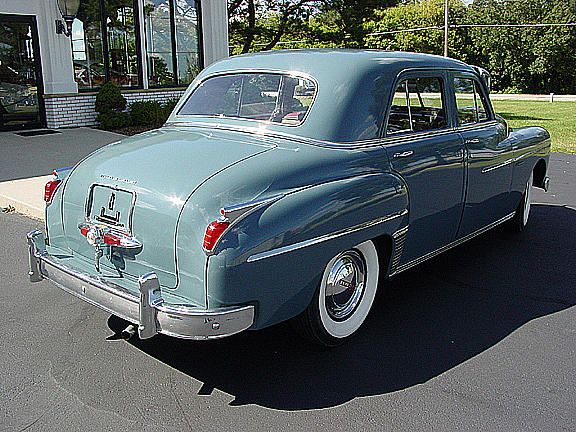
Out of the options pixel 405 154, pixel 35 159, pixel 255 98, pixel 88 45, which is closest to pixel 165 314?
pixel 255 98

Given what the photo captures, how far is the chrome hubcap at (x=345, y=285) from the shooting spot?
3.78 metres

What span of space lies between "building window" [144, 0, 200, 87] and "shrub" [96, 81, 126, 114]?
1.55m

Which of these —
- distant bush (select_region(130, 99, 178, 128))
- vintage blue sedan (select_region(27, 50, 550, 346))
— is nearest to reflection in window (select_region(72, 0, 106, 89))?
distant bush (select_region(130, 99, 178, 128))

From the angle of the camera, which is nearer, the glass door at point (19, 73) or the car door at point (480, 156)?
the car door at point (480, 156)

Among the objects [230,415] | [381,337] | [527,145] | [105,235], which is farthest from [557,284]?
[105,235]

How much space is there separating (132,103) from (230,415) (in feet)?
44.3

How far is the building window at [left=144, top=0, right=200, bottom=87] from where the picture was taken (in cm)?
1617

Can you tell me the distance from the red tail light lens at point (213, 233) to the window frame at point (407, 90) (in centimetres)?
151

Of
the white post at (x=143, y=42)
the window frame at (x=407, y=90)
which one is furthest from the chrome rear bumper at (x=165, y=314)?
the white post at (x=143, y=42)

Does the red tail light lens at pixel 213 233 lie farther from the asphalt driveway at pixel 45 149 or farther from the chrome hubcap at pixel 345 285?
the asphalt driveway at pixel 45 149

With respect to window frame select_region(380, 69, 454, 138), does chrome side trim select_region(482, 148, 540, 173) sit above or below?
below

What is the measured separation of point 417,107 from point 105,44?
1245 centimetres

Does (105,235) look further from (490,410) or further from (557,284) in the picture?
(557,284)

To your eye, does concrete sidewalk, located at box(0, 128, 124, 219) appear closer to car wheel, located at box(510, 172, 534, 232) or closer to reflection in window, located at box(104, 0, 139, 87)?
reflection in window, located at box(104, 0, 139, 87)
